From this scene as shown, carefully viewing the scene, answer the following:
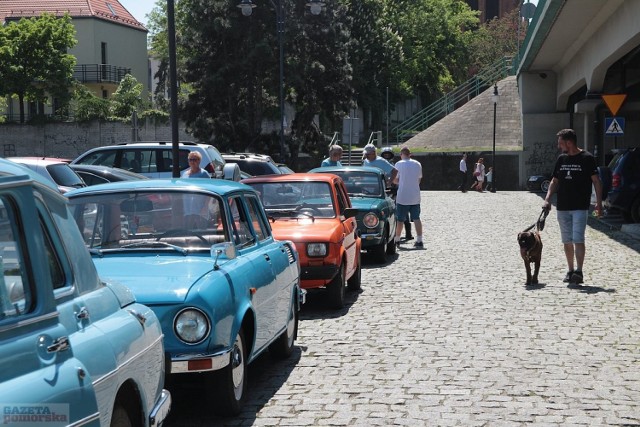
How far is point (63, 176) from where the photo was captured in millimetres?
17016

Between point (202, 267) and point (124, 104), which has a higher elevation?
point (124, 104)

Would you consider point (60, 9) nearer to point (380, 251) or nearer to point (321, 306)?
point (380, 251)

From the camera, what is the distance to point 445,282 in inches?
543

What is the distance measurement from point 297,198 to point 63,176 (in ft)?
19.4

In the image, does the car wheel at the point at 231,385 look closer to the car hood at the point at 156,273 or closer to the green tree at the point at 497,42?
the car hood at the point at 156,273

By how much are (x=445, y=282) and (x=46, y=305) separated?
10.5 m

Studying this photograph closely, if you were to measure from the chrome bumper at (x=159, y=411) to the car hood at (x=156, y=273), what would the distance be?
3.46 ft

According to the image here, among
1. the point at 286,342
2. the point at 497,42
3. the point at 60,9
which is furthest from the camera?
the point at 497,42

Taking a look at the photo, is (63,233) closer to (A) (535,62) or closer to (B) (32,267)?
(B) (32,267)

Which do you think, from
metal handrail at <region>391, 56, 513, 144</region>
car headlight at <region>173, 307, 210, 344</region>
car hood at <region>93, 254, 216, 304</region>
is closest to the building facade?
metal handrail at <region>391, 56, 513, 144</region>

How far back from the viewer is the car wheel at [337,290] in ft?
36.6

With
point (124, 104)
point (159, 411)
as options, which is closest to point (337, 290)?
point (159, 411)

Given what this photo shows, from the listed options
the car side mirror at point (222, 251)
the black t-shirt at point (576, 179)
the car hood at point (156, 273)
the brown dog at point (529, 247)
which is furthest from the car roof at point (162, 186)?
the black t-shirt at point (576, 179)

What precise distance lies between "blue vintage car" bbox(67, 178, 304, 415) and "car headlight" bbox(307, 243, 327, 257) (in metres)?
2.21
